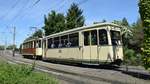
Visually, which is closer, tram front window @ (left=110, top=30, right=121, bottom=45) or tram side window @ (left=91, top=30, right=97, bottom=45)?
tram front window @ (left=110, top=30, right=121, bottom=45)

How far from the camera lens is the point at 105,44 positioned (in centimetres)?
2230

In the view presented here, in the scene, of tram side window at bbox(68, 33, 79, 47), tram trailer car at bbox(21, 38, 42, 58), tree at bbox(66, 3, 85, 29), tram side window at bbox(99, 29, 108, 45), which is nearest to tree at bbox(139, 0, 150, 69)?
tram side window at bbox(99, 29, 108, 45)

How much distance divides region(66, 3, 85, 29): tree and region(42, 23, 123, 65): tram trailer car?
1373 inches

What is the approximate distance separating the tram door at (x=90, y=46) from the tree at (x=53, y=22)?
131 feet

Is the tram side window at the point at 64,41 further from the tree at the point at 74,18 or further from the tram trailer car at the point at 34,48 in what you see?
the tree at the point at 74,18

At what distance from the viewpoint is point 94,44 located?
76.1 ft

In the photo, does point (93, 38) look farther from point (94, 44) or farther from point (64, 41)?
point (64, 41)

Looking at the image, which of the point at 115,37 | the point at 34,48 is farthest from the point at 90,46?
the point at 34,48

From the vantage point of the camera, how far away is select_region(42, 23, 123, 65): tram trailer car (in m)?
22.3

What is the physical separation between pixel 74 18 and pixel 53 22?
4.93 meters

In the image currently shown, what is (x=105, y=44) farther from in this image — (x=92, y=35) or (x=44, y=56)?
(x=44, y=56)

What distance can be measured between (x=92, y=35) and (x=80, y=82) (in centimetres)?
779

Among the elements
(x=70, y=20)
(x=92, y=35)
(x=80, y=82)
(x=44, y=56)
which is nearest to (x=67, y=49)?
(x=92, y=35)

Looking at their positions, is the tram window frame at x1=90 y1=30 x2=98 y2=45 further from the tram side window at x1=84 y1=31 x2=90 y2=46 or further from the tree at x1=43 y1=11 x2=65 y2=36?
the tree at x1=43 y1=11 x2=65 y2=36
